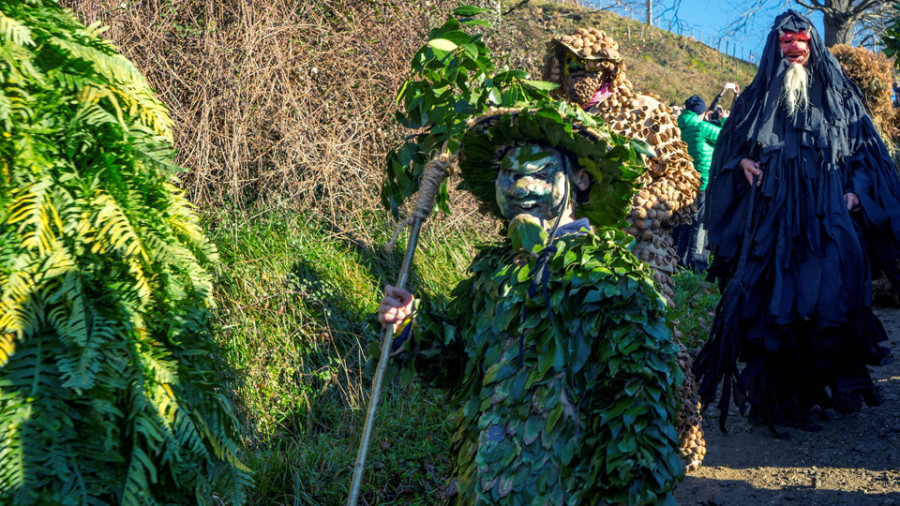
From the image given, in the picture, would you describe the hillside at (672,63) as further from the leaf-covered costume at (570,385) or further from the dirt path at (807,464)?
the leaf-covered costume at (570,385)

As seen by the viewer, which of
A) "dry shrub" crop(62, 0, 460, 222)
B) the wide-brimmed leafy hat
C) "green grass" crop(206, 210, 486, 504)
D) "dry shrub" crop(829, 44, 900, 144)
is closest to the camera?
the wide-brimmed leafy hat

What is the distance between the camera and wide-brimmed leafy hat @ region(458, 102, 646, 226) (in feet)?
8.90

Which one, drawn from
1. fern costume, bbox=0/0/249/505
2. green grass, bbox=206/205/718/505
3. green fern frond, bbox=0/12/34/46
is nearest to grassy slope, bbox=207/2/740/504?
green grass, bbox=206/205/718/505

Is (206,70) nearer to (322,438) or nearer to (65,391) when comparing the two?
(322,438)

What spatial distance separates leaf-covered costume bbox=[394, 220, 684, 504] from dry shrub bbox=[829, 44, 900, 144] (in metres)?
7.48

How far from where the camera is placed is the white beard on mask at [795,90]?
5.09 m

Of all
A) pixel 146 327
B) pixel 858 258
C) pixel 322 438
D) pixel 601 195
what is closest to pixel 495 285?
pixel 601 195

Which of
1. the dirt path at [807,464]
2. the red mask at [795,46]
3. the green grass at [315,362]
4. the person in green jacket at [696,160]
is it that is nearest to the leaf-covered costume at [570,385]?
the green grass at [315,362]

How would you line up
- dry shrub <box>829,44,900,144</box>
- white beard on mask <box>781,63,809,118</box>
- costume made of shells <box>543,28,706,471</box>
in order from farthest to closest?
dry shrub <box>829,44,900,144</box>, white beard on mask <box>781,63,809,118</box>, costume made of shells <box>543,28,706,471</box>

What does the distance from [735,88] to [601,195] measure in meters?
7.80

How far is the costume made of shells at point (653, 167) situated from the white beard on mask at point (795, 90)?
0.99 meters

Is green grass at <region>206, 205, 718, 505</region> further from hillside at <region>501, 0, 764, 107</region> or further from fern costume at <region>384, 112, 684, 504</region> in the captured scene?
hillside at <region>501, 0, 764, 107</region>

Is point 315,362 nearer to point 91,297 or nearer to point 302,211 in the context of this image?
point 302,211

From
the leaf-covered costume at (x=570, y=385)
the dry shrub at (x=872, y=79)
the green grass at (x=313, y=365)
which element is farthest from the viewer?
the dry shrub at (x=872, y=79)
